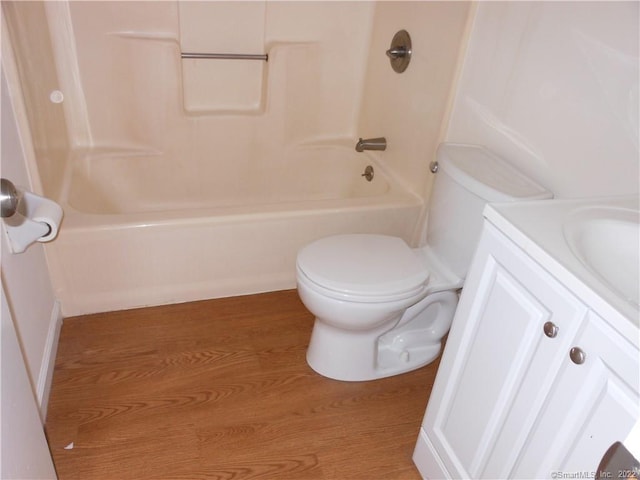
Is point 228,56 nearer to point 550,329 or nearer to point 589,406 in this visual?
point 550,329

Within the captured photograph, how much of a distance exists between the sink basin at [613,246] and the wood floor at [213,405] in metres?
0.82

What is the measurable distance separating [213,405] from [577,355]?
1115mm

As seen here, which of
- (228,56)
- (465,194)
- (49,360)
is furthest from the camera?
(228,56)

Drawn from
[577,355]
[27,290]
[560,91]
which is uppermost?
[560,91]

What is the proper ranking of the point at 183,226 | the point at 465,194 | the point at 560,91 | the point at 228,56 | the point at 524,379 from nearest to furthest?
the point at 524,379, the point at 560,91, the point at 465,194, the point at 183,226, the point at 228,56

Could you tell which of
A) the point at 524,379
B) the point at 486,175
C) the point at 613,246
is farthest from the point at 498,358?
the point at 486,175

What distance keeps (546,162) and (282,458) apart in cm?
116

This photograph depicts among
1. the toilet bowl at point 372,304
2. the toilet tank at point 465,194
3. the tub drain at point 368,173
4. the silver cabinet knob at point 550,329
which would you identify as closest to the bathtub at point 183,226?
the tub drain at point 368,173

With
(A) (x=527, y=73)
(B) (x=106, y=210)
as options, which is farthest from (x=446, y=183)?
(B) (x=106, y=210)

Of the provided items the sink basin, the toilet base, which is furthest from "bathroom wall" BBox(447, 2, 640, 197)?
the toilet base

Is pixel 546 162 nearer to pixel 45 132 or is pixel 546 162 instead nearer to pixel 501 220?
pixel 501 220

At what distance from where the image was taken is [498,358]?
1.06 meters

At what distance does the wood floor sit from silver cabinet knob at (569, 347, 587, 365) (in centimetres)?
77

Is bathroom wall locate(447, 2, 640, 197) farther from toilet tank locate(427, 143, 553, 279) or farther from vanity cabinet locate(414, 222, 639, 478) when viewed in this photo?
vanity cabinet locate(414, 222, 639, 478)
